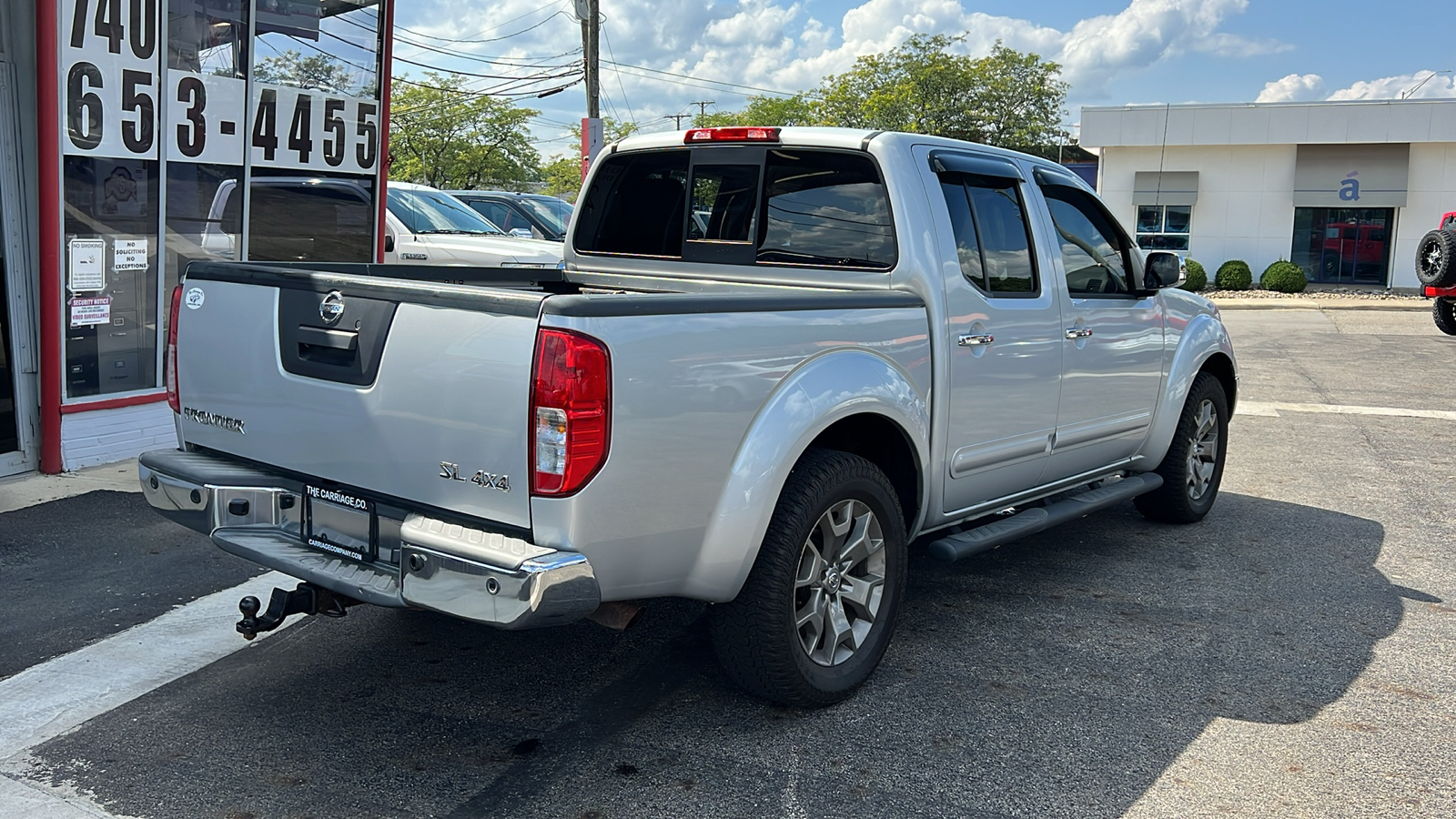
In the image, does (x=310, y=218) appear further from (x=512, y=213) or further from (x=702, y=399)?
(x=512, y=213)

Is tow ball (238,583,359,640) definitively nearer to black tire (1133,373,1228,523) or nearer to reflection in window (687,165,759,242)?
reflection in window (687,165,759,242)

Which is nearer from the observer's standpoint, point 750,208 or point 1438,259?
point 750,208

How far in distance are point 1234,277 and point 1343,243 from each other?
5.01m

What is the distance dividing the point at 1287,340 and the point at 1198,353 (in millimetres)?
14226

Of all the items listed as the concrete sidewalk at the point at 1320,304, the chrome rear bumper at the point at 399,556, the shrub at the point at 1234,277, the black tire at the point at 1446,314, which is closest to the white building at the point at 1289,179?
the shrub at the point at 1234,277

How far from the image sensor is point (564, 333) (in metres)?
3.08

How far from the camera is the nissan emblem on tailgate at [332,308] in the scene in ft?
11.7

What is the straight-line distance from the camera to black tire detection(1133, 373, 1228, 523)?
6.43 meters

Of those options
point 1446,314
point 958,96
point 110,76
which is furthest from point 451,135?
point 110,76

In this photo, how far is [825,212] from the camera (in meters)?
4.77

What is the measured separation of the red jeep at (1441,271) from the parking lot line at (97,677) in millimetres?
19528

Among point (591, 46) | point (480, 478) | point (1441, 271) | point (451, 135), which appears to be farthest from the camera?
point (451, 135)

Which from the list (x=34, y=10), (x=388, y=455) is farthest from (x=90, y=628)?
(x=34, y=10)

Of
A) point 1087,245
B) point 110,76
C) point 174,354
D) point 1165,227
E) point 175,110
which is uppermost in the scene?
point 1165,227
